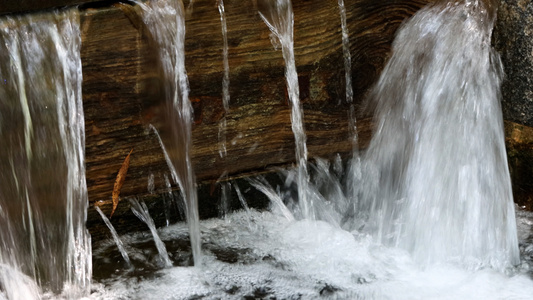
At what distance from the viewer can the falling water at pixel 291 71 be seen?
3.20 metres

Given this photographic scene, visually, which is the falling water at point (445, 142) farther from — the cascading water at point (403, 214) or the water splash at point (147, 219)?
the water splash at point (147, 219)

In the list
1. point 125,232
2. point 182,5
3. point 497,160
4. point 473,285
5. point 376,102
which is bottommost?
point 473,285

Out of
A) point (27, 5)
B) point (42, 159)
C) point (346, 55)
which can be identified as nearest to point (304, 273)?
point (346, 55)

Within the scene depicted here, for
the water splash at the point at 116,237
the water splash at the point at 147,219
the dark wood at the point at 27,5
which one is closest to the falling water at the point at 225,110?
the water splash at the point at 147,219

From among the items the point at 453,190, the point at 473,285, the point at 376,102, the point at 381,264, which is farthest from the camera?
the point at 376,102

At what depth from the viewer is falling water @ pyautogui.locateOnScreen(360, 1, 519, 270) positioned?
316 cm

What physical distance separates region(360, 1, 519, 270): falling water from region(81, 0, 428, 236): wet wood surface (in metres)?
0.13

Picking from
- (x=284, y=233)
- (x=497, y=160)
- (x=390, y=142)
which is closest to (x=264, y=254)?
(x=284, y=233)

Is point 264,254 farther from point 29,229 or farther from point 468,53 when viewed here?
point 468,53

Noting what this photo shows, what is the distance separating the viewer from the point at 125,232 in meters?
3.41

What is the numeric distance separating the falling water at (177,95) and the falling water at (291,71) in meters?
0.42

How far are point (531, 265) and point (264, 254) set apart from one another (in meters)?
1.16

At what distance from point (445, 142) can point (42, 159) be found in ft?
6.05

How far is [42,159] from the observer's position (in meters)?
3.00
